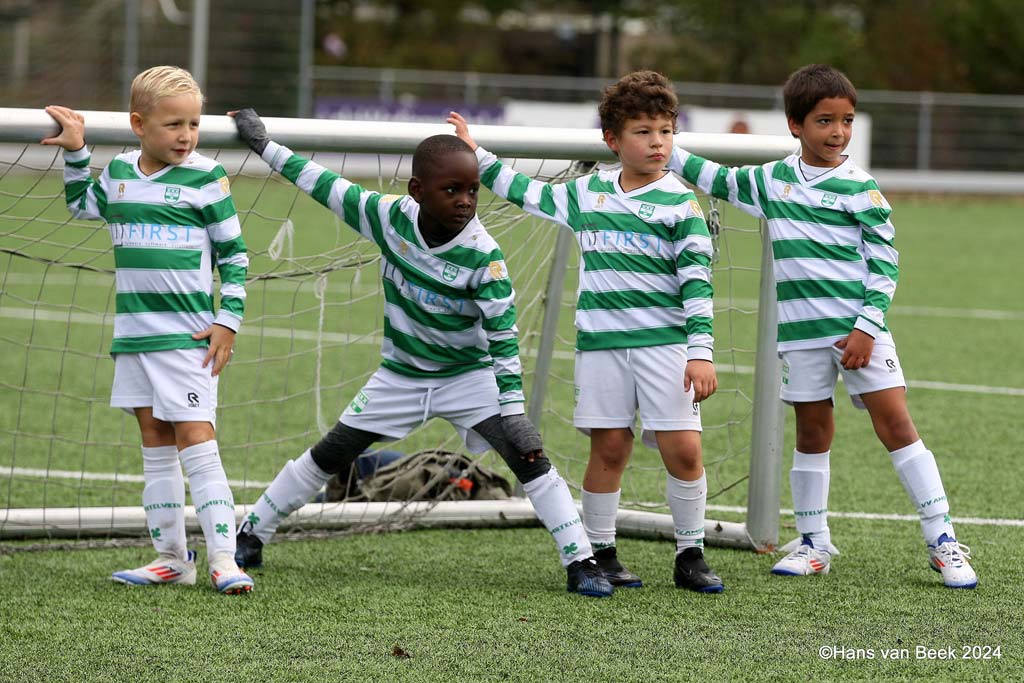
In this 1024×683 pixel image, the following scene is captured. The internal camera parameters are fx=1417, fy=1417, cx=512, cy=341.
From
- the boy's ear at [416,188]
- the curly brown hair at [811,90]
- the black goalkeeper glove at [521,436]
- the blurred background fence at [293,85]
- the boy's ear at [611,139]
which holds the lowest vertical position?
the black goalkeeper glove at [521,436]

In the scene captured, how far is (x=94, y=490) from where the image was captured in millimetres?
5574

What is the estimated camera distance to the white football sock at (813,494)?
4.44m

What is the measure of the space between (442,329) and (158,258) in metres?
0.83

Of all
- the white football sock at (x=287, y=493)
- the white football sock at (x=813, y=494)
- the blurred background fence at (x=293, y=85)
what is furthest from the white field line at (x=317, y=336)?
the blurred background fence at (x=293, y=85)

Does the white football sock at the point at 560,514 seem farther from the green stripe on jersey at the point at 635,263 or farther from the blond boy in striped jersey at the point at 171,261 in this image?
the blond boy in striped jersey at the point at 171,261

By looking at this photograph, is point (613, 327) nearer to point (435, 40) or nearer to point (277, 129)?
point (277, 129)

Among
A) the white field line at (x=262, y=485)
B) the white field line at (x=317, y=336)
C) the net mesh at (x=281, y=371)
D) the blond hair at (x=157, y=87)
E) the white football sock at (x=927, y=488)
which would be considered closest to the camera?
the blond hair at (x=157, y=87)

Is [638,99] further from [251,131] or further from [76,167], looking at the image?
[76,167]

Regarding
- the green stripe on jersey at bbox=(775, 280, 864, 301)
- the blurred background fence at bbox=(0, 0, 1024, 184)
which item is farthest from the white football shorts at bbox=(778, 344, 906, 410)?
the blurred background fence at bbox=(0, 0, 1024, 184)

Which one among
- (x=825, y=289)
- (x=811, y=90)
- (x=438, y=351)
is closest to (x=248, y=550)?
(x=438, y=351)

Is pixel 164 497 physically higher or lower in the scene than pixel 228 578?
higher

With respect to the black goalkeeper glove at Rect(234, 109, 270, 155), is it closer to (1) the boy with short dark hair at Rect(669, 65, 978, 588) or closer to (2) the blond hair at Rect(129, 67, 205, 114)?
(2) the blond hair at Rect(129, 67, 205, 114)

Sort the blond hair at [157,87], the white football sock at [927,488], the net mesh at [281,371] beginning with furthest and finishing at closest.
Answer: the net mesh at [281,371]
the white football sock at [927,488]
the blond hair at [157,87]

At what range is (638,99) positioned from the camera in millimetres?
4094
